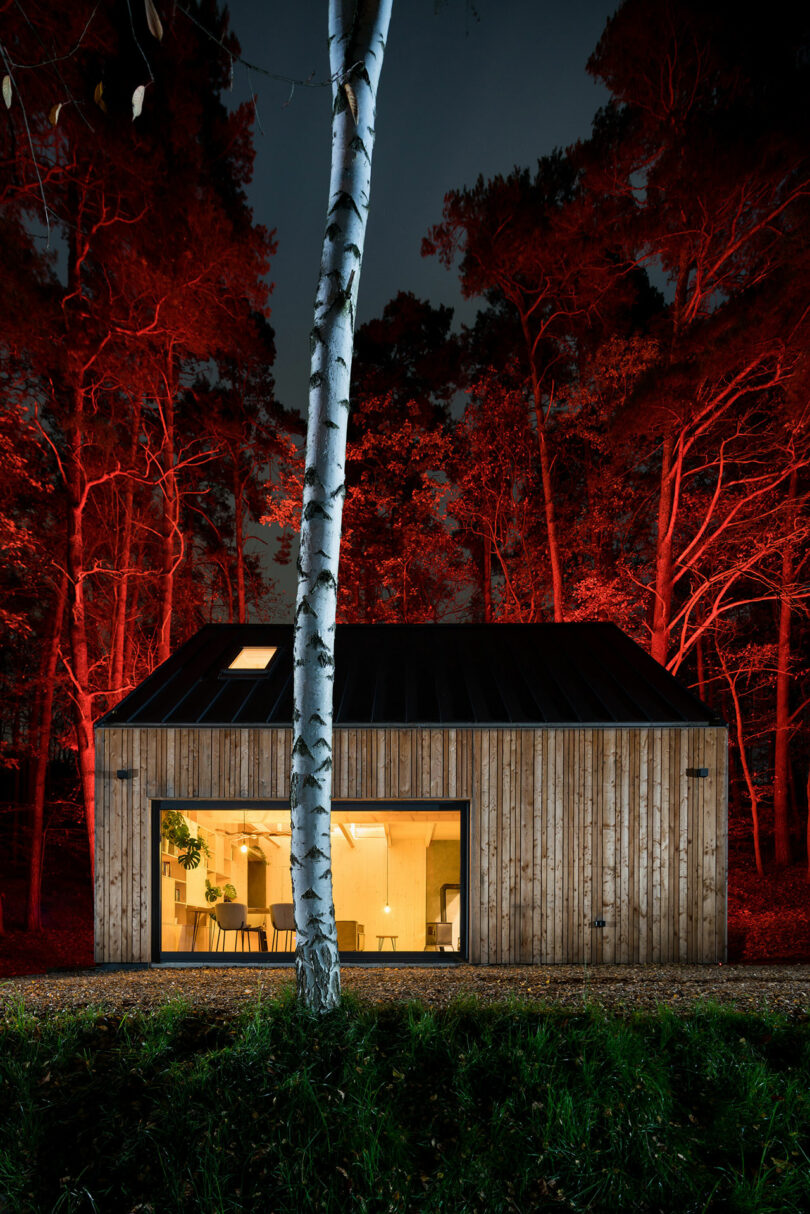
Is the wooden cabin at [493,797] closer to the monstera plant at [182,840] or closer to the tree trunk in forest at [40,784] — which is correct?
the monstera plant at [182,840]

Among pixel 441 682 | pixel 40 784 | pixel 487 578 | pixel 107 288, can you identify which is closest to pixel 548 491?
pixel 487 578

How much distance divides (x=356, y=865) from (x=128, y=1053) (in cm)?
716

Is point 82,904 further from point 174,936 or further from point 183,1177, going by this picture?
point 183,1177

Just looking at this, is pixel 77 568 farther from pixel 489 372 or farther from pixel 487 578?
pixel 487 578

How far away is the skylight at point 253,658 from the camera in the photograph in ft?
29.9

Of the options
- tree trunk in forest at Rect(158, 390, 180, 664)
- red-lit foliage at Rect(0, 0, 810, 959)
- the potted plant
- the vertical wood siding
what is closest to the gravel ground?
the vertical wood siding

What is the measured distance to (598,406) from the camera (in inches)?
551

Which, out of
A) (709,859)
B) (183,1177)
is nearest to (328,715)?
(183,1177)

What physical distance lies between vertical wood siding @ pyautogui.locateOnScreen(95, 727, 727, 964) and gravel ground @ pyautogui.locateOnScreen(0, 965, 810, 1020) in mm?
788

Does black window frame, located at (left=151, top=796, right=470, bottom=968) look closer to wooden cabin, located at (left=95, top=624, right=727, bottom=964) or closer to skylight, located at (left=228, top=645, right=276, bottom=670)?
wooden cabin, located at (left=95, top=624, right=727, bottom=964)

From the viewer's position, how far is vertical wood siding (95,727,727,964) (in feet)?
24.8

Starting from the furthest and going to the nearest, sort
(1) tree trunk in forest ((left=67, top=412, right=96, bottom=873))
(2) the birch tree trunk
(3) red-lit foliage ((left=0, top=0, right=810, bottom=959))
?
1. (1) tree trunk in forest ((left=67, top=412, right=96, bottom=873))
2. (3) red-lit foliage ((left=0, top=0, right=810, bottom=959))
3. (2) the birch tree trunk

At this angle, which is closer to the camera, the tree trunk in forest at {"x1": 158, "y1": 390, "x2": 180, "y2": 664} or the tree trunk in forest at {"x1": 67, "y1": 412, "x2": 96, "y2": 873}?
the tree trunk in forest at {"x1": 67, "y1": 412, "x2": 96, "y2": 873}

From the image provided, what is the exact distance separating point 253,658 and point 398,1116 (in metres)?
6.63
